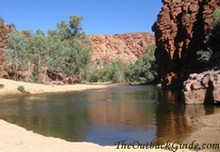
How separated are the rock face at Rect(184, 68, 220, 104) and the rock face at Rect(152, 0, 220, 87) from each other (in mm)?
26656

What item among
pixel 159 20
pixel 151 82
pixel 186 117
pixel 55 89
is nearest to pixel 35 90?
pixel 55 89

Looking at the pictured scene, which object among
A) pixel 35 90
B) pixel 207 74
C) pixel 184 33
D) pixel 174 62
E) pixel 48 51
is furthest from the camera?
pixel 48 51

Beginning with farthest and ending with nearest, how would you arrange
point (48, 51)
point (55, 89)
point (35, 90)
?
point (48, 51) → point (55, 89) → point (35, 90)

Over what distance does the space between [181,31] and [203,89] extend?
1700 inches

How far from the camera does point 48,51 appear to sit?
79062 millimetres

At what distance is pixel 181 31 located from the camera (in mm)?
71375

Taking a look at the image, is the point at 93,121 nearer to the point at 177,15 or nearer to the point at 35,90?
the point at 35,90

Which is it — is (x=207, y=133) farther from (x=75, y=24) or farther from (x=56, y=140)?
(x=75, y=24)

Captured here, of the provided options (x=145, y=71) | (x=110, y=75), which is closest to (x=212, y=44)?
(x=145, y=71)

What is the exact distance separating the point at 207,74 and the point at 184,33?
1535 inches

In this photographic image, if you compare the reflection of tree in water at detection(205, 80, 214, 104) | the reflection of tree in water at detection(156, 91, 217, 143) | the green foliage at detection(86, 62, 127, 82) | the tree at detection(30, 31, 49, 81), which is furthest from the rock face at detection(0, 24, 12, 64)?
the reflection of tree in water at detection(156, 91, 217, 143)

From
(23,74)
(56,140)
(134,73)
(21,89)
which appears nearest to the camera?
(56,140)

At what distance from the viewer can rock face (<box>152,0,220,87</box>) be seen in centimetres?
6166

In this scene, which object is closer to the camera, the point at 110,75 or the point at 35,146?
the point at 35,146
